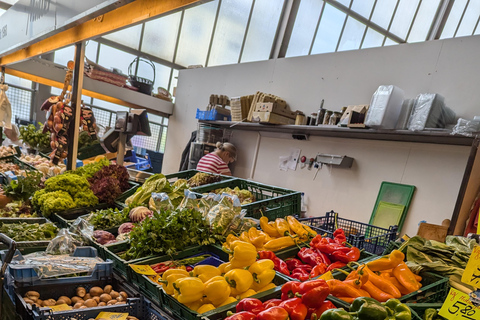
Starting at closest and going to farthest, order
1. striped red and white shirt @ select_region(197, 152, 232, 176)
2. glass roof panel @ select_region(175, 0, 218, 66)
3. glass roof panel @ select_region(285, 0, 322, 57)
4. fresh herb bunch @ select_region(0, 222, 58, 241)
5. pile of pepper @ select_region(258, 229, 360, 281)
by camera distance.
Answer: pile of pepper @ select_region(258, 229, 360, 281)
fresh herb bunch @ select_region(0, 222, 58, 241)
striped red and white shirt @ select_region(197, 152, 232, 176)
glass roof panel @ select_region(285, 0, 322, 57)
glass roof panel @ select_region(175, 0, 218, 66)

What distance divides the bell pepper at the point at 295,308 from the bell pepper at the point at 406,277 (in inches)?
27.0

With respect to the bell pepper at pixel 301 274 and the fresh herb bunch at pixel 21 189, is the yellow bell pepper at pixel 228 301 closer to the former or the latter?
the bell pepper at pixel 301 274

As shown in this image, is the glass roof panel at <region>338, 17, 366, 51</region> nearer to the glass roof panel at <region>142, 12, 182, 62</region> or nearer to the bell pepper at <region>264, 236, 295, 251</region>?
the glass roof panel at <region>142, 12, 182, 62</region>

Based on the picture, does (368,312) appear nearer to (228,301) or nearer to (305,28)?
(228,301)

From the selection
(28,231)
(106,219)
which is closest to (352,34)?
(106,219)

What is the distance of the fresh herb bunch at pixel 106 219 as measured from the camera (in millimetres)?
2670

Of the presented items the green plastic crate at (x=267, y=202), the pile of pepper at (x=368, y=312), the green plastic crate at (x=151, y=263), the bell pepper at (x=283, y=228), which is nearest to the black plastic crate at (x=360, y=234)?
the green plastic crate at (x=267, y=202)

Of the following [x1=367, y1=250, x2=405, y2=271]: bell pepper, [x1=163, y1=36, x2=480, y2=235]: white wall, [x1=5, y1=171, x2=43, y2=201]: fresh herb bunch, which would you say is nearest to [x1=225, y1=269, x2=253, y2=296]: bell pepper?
[x1=367, y1=250, x2=405, y2=271]: bell pepper

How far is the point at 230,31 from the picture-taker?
9.55 meters

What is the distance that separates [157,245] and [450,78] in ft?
12.8

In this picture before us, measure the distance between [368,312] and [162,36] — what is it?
10.4 meters

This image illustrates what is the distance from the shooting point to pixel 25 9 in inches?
139

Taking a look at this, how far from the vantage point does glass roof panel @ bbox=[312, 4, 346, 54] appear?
8.26 m

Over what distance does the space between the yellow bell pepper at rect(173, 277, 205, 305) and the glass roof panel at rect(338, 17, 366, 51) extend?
8.50 m
